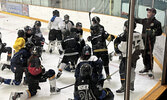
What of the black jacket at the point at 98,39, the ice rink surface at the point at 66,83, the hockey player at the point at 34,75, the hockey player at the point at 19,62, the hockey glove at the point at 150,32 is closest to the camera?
the ice rink surface at the point at 66,83

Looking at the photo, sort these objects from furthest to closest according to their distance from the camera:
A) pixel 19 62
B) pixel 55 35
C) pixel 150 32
Result: pixel 55 35 → pixel 19 62 → pixel 150 32

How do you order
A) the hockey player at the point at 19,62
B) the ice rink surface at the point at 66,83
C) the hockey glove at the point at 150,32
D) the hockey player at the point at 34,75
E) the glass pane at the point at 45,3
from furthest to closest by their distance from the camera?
the glass pane at the point at 45,3 < the hockey player at the point at 19,62 < the hockey player at the point at 34,75 < the hockey glove at the point at 150,32 < the ice rink surface at the point at 66,83

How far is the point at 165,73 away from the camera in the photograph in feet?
8.32

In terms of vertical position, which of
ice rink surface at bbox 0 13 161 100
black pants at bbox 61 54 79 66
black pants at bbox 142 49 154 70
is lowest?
ice rink surface at bbox 0 13 161 100

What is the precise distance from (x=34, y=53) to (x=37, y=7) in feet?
21.8

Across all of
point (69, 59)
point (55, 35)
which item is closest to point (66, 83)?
point (69, 59)

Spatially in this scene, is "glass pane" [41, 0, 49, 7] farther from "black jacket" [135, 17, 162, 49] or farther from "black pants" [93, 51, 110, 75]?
"black jacket" [135, 17, 162, 49]

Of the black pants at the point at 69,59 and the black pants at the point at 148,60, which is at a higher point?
the black pants at the point at 148,60

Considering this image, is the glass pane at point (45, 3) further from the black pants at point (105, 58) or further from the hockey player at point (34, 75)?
the hockey player at point (34, 75)

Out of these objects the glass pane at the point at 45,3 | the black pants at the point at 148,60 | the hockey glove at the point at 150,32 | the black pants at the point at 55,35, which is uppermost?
the glass pane at the point at 45,3

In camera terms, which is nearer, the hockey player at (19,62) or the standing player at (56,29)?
the hockey player at (19,62)

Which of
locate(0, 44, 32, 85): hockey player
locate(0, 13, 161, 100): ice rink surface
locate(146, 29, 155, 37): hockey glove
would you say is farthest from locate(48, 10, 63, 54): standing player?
locate(146, 29, 155, 37): hockey glove

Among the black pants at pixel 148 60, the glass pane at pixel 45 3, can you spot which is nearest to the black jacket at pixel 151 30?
the black pants at pixel 148 60

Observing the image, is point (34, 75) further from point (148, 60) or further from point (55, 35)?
point (55, 35)
